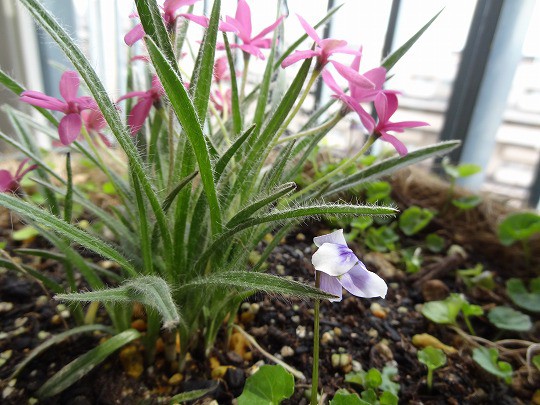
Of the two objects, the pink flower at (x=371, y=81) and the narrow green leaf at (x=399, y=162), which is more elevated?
the pink flower at (x=371, y=81)

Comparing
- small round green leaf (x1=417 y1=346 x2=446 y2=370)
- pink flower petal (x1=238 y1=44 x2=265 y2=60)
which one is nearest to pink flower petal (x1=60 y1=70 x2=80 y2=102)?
pink flower petal (x1=238 y1=44 x2=265 y2=60)

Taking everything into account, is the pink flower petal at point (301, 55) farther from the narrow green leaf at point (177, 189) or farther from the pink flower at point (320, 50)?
the narrow green leaf at point (177, 189)

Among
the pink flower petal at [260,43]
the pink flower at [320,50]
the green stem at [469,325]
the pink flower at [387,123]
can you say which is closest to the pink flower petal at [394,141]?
the pink flower at [387,123]

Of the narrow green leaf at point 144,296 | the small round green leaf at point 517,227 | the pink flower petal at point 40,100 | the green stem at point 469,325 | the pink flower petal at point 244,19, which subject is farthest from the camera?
the small round green leaf at point 517,227

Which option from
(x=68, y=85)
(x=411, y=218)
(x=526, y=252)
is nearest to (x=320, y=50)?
(x=68, y=85)

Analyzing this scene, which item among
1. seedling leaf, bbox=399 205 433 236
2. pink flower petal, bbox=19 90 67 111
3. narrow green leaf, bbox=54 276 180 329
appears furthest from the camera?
seedling leaf, bbox=399 205 433 236

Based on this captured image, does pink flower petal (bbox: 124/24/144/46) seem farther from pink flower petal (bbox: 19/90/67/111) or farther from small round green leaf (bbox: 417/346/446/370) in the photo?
small round green leaf (bbox: 417/346/446/370)

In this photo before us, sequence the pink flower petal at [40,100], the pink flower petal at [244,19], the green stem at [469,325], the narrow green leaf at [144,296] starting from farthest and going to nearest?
the green stem at [469,325], the pink flower petal at [244,19], the pink flower petal at [40,100], the narrow green leaf at [144,296]
